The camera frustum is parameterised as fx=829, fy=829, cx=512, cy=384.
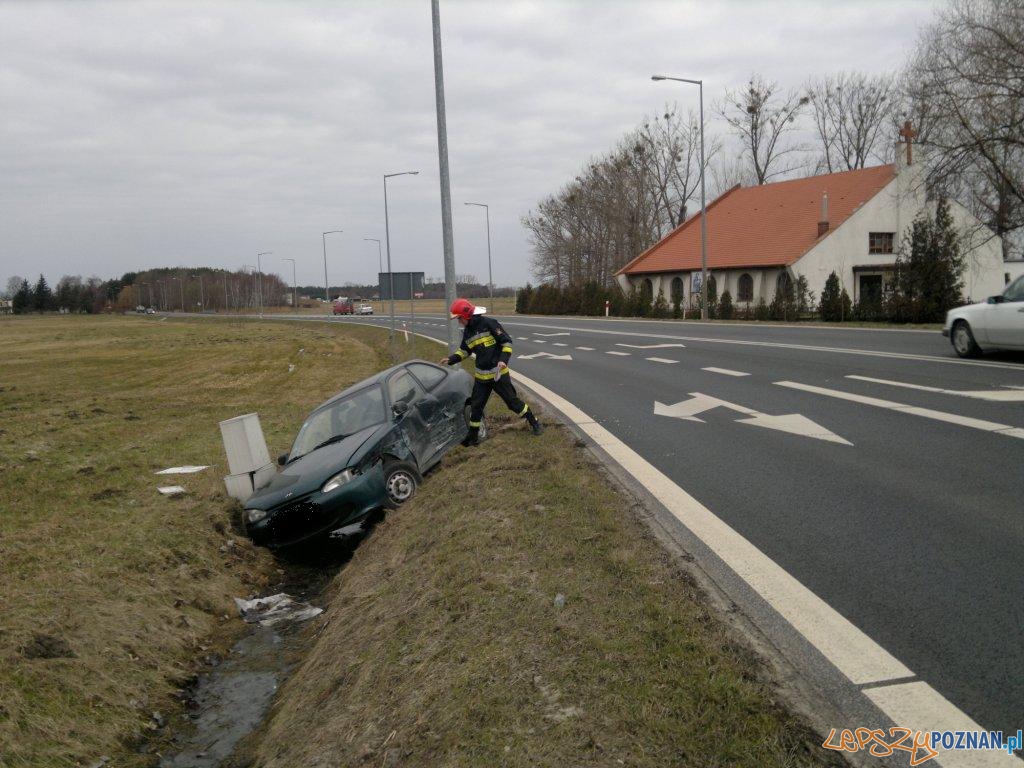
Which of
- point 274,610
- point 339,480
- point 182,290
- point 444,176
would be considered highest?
point 182,290

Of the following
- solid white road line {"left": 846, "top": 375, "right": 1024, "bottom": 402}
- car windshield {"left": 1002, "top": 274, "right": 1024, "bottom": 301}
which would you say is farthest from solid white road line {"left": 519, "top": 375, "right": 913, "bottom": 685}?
car windshield {"left": 1002, "top": 274, "right": 1024, "bottom": 301}

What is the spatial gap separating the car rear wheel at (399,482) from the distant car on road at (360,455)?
1cm

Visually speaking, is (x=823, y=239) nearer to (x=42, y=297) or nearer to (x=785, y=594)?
(x=785, y=594)

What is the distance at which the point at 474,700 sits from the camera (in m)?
3.60

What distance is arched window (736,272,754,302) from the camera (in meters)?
48.6

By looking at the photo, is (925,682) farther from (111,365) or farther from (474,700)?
(111,365)

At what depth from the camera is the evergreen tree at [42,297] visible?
148 metres

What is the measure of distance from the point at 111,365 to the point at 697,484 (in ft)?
102

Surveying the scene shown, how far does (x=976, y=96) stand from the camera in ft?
93.5

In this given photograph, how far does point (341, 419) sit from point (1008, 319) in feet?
33.9

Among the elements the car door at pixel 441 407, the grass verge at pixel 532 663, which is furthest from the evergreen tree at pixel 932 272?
the grass verge at pixel 532 663

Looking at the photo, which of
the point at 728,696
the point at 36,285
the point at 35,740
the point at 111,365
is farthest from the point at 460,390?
the point at 36,285

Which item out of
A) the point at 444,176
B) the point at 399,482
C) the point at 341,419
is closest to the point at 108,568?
the point at 399,482

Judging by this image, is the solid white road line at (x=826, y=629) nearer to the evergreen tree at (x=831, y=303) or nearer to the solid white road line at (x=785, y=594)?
the solid white road line at (x=785, y=594)
